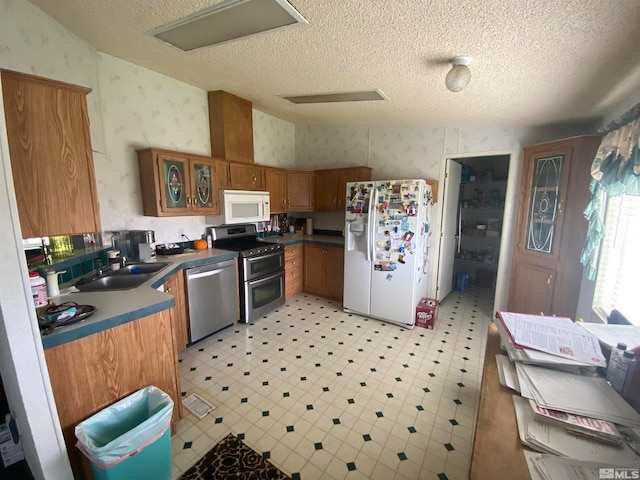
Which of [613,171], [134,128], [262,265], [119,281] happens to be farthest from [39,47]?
[613,171]

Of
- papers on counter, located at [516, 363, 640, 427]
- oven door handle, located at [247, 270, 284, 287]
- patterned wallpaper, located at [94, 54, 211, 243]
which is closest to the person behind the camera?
papers on counter, located at [516, 363, 640, 427]

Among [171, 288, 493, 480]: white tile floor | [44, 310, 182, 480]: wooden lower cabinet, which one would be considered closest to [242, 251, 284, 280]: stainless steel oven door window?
[171, 288, 493, 480]: white tile floor

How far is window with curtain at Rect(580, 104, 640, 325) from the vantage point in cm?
164

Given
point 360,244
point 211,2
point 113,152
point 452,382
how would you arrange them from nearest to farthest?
1. point 211,2
2. point 452,382
3. point 113,152
4. point 360,244

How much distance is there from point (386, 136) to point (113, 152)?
328cm

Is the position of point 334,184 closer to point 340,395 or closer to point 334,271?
point 334,271

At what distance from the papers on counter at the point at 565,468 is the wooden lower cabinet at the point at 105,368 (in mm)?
1789

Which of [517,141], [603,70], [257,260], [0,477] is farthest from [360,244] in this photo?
[0,477]

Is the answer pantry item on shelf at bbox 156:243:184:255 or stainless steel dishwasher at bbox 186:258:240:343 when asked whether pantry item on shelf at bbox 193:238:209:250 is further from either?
stainless steel dishwasher at bbox 186:258:240:343

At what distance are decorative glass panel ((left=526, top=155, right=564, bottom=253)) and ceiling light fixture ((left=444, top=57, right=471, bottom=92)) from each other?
5.86 feet

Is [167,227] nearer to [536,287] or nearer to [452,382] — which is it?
[452,382]

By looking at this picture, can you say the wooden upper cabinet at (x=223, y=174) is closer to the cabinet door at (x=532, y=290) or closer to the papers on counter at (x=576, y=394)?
the papers on counter at (x=576, y=394)

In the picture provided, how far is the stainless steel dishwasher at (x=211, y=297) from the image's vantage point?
106 inches

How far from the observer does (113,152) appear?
2508mm
